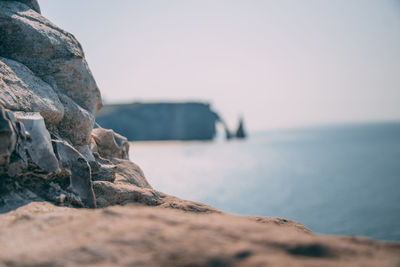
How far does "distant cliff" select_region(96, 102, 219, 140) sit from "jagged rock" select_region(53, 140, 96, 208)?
78195 millimetres

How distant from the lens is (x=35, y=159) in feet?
13.6

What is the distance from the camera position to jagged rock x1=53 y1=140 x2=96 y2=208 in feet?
15.2

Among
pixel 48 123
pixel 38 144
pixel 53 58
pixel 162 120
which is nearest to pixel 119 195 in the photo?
pixel 38 144

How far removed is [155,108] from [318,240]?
3449 inches

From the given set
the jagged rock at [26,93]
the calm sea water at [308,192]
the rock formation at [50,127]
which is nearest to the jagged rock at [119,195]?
the rock formation at [50,127]

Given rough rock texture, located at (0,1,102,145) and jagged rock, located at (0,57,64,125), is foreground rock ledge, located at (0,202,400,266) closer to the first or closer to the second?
jagged rock, located at (0,57,64,125)

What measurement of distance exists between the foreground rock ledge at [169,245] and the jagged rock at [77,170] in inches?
63.1

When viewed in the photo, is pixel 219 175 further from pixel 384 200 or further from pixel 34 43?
pixel 34 43

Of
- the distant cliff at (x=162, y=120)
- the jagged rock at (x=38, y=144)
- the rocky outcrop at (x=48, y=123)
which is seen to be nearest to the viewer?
the rocky outcrop at (x=48, y=123)

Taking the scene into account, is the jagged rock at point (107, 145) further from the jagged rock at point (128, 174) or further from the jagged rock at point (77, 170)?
the jagged rock at point (77, 170)

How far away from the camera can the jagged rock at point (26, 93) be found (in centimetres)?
446

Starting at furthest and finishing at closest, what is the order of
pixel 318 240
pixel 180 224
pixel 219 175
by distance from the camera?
pixel 219 175, pixel 180 224, pixel 318 240

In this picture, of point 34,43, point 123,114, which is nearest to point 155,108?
point 123,114

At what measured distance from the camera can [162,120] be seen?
89.4m
